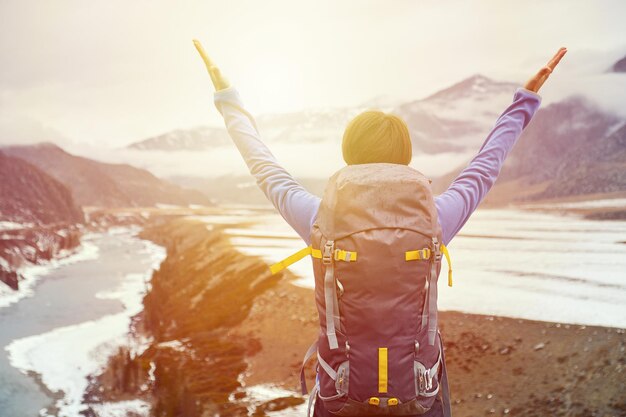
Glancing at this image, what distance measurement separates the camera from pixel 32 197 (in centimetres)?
7400

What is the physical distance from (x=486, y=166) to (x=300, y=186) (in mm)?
650

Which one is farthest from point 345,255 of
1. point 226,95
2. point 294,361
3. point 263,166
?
point 294,361

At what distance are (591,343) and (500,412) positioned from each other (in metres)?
1.51

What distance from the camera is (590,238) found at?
45.9 feet

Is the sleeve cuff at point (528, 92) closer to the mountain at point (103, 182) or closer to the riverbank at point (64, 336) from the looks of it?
the riverbank at point (64, 336)

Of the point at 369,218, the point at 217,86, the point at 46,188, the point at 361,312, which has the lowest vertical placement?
the point at 46,188

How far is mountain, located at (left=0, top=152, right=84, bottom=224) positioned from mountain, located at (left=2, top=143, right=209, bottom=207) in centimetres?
4606

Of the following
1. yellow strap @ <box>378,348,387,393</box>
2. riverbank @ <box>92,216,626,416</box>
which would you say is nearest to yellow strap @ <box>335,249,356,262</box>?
yellow strap @ <box>378,348,387,393</box>

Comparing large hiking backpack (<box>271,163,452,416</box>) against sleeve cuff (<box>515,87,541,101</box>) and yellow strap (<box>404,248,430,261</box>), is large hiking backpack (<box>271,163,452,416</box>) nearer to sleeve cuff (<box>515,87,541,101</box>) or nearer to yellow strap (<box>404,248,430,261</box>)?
yellow strap (<box>404,248,430,261</box>)

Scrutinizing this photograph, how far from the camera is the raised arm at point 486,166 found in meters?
1.76

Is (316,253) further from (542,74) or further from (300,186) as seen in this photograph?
(542,74)

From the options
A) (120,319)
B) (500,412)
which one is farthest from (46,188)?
(500,412)

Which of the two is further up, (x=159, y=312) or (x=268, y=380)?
(x=268, y=380)

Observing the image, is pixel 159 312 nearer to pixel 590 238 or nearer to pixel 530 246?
pixel 530 246
